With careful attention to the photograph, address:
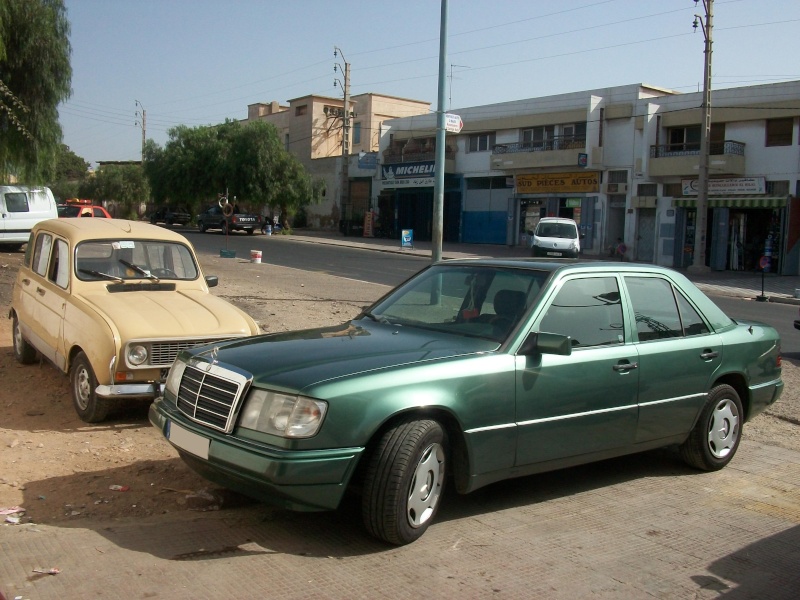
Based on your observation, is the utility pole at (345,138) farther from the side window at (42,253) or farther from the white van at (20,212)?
the side window at (42,253)

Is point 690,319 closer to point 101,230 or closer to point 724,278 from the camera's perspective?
point 101,230

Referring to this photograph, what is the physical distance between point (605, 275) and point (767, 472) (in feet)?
6.91

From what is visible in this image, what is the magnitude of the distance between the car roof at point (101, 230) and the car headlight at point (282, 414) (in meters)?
4.26

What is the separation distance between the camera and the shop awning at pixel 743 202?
100 ft

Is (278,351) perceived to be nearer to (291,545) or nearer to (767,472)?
(291,545)

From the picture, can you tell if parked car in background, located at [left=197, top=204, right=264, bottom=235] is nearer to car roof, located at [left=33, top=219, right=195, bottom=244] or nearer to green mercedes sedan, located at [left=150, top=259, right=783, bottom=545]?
car roof, located at [left=33, top=219, right=195, bottom=244]

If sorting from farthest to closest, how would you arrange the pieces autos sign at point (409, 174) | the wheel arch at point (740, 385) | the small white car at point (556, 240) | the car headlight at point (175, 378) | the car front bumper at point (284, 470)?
the pieces autos sign at point (409, 174) → the small white car at point (556, 240) → the wheel arch at point (740, 385) → the car headlight at point (175, 378) → the car front bumper at point (284, 470)

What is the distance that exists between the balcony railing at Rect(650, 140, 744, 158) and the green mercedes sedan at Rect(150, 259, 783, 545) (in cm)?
2837

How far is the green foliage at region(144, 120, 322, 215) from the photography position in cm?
4875

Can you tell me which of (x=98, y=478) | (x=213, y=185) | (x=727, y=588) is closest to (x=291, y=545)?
(x=98, y=478)

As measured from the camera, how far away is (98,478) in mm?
5438

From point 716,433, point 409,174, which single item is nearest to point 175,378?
point 716,433

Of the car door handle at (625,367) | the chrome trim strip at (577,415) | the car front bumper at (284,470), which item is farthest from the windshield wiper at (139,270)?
the car door handle at (625,367)

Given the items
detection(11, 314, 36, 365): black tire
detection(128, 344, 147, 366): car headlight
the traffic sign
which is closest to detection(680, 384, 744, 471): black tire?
detection(128, 344, 147, 366): car headlight
